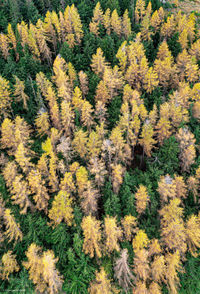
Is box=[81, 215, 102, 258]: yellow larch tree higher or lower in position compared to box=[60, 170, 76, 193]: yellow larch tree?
lower

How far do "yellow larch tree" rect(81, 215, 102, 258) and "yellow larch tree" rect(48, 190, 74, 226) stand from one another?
2.29 m

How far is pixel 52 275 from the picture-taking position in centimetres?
2416

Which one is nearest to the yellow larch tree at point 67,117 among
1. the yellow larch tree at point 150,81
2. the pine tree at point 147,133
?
the pine tree at point 147,133

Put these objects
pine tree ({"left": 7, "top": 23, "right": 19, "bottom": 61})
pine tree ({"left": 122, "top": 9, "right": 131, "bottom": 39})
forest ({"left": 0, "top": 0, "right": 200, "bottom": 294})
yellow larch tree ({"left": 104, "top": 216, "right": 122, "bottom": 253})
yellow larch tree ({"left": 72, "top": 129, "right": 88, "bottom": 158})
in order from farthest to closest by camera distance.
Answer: pine tree ({"left": 122, "top": 9, "right": 131, "bottom": 39}), pine tree ({"left": 7, "top": 23, "right": 19, "bottom": 61}), yellow larch tree ({"left": 72, "top": 129, "right": 88, "bottom": 158}), forest ({"left": 0, "top": 0, "right": 200, "bottom": 294}), yellow larch tree ({"left": 104, "top": 216, "right": 122, "bottom": 253})

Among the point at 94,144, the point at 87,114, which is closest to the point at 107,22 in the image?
the point at 87,114

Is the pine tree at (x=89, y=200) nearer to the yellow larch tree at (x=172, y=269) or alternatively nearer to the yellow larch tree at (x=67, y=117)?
the yellow larch tree at (x=172, y=269)

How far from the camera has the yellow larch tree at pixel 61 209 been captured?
29328 mm

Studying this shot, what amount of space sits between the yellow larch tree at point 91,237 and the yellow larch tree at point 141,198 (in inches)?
274

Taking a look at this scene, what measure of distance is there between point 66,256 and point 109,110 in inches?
1091

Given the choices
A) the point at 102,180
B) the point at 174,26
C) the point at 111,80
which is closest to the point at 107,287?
the point at 102,180

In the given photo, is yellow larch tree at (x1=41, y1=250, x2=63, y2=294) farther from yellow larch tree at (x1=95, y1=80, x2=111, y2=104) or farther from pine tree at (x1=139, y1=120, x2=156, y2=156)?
yellow larch tree at (x1=95, y1=80, x2=111, y2=104)

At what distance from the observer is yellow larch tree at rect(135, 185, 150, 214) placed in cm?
3152

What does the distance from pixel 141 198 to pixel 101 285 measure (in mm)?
11957

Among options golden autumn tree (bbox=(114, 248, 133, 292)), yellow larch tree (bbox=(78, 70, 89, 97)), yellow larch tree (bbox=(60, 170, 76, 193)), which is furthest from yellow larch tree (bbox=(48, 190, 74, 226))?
yellow larch tree (bbox=(78, 70, 89, 97))
